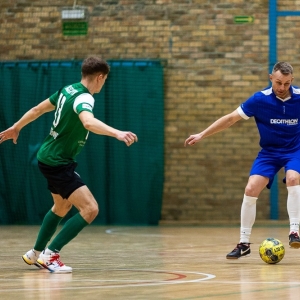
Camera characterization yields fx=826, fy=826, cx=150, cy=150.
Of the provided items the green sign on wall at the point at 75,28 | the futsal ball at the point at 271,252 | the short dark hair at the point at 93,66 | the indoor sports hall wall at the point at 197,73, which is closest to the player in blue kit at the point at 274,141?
the futsal ball at the point at 271,252

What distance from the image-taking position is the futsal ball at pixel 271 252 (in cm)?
705

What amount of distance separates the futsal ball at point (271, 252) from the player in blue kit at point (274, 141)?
0.37 m

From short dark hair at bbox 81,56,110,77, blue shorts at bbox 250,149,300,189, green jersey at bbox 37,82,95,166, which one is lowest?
blue shorts at bbox 250,149,300,189

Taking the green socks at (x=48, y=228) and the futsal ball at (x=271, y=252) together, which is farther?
the futsal ball at (x=271, y=252)

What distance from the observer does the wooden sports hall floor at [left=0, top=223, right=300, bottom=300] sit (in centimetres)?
503

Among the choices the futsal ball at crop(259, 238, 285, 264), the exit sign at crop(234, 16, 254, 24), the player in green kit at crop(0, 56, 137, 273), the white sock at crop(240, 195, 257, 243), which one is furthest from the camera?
the exit sign at crop(234, 16, 254, 24)

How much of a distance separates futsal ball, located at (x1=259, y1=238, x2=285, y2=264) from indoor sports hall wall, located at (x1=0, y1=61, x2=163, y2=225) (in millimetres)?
7449

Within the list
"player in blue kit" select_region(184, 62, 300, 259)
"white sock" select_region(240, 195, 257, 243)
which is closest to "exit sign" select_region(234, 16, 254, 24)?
"player in blue kit" select_region(184, 62, 300, 259)

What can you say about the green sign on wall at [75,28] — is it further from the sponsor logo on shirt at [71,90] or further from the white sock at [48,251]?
the white sock at [48,251]

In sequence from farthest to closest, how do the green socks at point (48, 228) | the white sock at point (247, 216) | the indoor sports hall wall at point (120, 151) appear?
1. the indoor sports hall wall at point (120, 151)
2. the white sock at point (247, 216)
3. the green socks at point (48, 228)

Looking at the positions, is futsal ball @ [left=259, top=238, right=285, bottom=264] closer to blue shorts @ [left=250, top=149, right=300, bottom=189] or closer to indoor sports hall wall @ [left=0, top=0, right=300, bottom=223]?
blue shorts @ [left=250, top=149, right=300, bottom=189]

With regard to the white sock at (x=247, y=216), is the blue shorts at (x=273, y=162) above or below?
above

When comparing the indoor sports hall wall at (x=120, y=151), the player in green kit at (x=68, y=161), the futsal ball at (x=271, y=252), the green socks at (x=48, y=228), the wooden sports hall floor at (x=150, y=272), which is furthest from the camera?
the indoor sports hall wall at (x=120, y=151)

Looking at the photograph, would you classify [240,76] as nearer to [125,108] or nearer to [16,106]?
[125,108]
